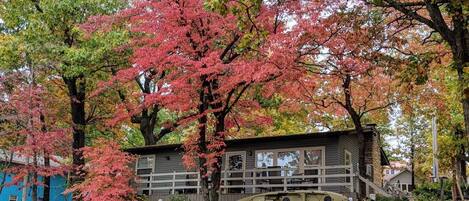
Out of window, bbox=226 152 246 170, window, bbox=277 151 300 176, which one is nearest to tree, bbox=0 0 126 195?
window, bbox=226 152 246 170

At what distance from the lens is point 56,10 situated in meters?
16.3

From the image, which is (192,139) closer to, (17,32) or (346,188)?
(346,188)

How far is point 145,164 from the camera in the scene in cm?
2112

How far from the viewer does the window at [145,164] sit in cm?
2093

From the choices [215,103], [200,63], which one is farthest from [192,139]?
[200,63]

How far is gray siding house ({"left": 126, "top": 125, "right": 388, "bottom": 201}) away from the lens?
1621cm

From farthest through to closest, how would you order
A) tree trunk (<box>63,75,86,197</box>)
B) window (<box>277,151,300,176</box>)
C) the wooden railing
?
tree trunk (<box>63,75,86,197</box>) < window (<box>277,151,300,176</box>) < the wooden railing

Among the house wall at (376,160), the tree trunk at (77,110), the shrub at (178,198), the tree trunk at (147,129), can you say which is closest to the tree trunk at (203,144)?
the shrub at (178,198)

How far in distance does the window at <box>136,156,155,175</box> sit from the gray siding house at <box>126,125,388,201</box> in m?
0.85

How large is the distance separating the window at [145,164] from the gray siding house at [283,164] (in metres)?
0.85

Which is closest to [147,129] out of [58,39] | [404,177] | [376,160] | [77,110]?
[77,110]

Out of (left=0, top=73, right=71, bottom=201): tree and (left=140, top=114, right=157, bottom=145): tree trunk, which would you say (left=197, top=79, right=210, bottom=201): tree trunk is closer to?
(left=0, top=73, right=71, bottom=201): tree

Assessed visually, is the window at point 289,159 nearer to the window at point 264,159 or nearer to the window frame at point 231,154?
the window at point 264,159

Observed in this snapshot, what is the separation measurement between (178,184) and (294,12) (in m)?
10.9
